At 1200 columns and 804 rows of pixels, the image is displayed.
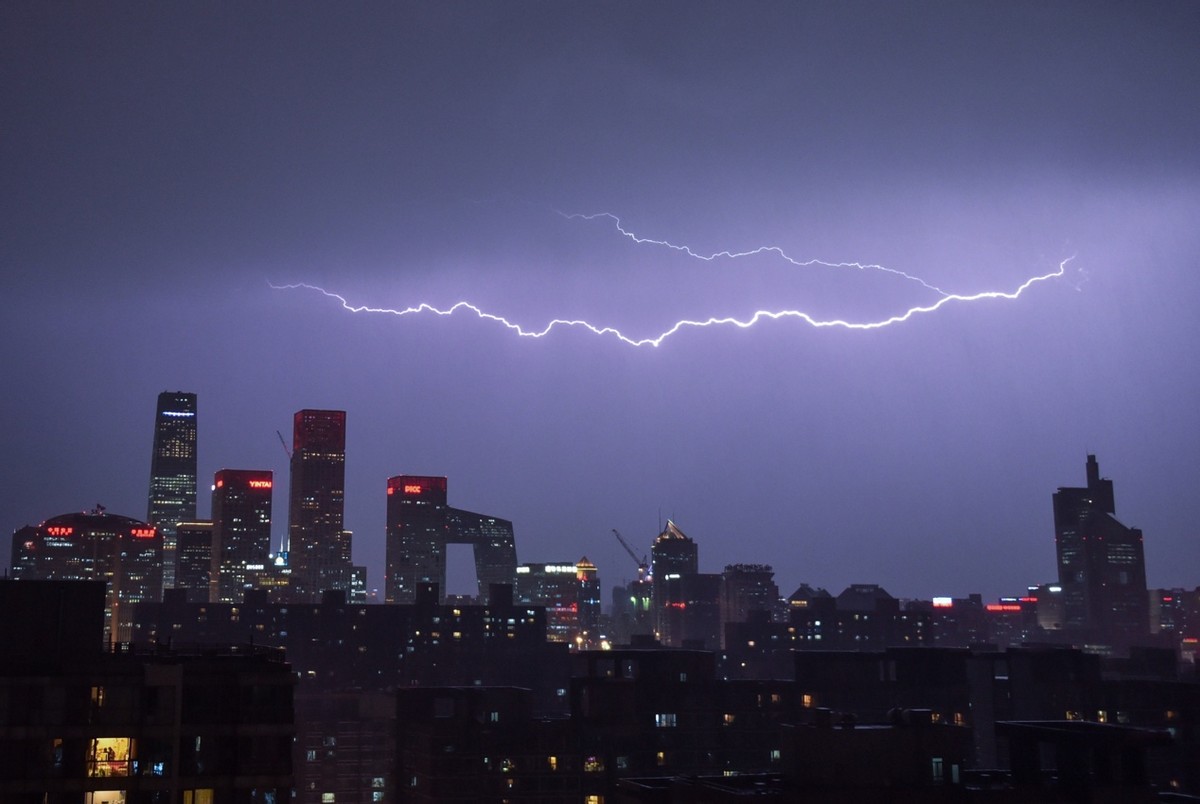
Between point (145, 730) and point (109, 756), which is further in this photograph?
point (145, 730)

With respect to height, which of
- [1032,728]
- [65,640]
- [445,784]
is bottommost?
[445,784]

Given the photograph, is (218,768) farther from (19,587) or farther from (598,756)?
(598,756)

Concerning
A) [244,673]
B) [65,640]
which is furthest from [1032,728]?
[65,640]

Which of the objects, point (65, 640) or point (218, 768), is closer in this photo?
point (218, 768)

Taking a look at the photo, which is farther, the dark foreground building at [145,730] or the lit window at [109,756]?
the lit window at [109,756]

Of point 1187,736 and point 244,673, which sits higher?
point 244,673

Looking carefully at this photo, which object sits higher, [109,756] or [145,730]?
[145,730]

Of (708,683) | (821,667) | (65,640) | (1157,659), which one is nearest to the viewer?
(65,640)

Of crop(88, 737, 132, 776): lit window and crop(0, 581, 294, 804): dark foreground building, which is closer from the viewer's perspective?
crop(0, 581, 294, 804): dark foreground building
